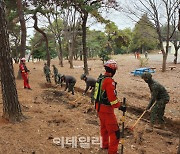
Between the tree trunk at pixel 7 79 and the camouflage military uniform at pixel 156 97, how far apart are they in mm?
3262

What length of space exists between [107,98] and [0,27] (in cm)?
276

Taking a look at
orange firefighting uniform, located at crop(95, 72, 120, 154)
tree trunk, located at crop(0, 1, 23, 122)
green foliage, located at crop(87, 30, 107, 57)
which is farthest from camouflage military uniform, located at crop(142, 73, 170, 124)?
green foliage, located at crop(87, 30, 107, 57)

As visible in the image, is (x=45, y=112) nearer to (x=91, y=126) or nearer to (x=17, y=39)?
(x=91, y=126)

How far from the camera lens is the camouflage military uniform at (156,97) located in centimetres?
612

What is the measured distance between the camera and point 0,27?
504 centimetres

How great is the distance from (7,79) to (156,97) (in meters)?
3.80

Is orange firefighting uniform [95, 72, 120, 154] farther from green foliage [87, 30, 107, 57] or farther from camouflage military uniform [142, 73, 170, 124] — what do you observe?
green foliage [87, 30, 107, 57]

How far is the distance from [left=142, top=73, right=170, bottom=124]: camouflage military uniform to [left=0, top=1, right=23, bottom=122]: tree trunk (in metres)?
3.26

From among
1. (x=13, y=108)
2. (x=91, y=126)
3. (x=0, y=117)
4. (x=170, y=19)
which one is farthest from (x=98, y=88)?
(x=170, y=19)

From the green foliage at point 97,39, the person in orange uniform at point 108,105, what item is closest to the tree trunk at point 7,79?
the person in orange uniform at point 108,105

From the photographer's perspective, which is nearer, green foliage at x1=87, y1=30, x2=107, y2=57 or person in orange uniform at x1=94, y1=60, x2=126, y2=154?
person in orange uniform at x1=94, y1=60, x2=126, y2=154

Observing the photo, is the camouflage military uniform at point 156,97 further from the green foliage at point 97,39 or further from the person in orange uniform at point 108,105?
the green foliage at point 97,39

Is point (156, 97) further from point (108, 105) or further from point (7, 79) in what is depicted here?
point (7, 79)

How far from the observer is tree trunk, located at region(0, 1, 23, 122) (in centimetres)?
510
